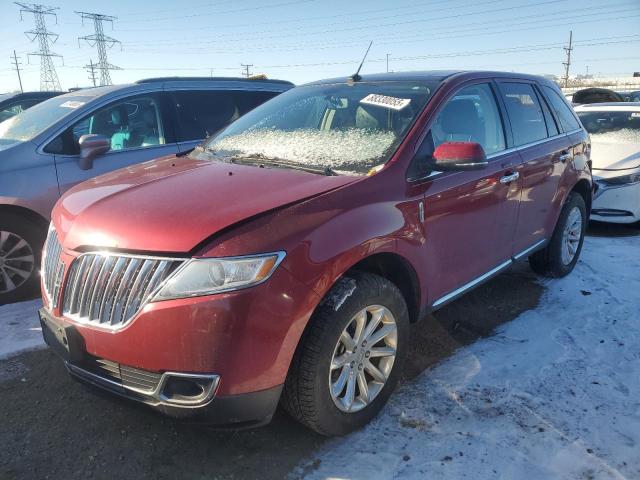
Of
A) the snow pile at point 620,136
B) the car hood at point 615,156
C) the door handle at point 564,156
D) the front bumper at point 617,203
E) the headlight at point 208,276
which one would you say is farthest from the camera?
the snow pile at point 620,136

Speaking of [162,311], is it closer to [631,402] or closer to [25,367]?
[25,367]

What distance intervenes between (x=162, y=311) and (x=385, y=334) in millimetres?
1132

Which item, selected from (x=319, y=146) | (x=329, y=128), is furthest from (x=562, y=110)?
(x=319, y=146)

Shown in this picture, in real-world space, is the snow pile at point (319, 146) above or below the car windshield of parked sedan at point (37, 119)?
below

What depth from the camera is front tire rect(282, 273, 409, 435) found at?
219 centimetres

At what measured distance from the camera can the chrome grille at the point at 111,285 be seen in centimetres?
201

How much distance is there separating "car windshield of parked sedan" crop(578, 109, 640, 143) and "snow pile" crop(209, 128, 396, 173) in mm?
5684

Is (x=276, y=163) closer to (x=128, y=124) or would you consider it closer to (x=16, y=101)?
(x=128, y=124)

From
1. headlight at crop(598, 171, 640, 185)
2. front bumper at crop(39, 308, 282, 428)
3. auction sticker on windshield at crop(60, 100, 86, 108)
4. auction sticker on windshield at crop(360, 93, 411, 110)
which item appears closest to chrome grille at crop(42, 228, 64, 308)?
front bumper at crop(39, 308, 282, 428)

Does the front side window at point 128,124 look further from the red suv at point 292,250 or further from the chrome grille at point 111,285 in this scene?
the chrome grille at point 111,285

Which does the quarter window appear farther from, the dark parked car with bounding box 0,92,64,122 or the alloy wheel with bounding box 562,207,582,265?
the dark parked car with bounding box 0,92,64,122

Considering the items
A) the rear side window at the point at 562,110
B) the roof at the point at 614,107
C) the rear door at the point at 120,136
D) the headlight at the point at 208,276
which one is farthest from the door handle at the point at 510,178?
the roof at the point at 614,107

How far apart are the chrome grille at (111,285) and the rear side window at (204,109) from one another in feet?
9.68

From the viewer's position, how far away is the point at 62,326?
7.29 feet
